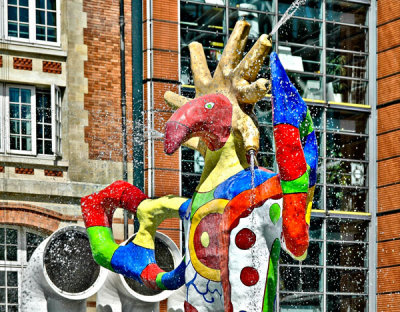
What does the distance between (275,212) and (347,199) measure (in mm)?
10742

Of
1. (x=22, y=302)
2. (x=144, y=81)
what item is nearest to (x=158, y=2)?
(x=144, y=81)

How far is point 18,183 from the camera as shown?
17031mm

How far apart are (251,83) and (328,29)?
34.9 ft

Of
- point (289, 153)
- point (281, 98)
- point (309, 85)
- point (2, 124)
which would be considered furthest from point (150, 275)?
point (309, 85)

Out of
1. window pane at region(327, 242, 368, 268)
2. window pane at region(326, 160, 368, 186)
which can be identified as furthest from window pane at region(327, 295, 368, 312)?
window pane at region(326, 160, 368, 186)

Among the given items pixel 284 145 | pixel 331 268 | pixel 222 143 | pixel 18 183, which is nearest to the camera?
pixel 284 145

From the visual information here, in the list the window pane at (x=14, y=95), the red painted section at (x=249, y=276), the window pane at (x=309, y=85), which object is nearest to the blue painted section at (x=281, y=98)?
the red painted section at (x=249, y=276)

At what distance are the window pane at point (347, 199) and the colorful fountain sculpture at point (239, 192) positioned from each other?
9838 mm

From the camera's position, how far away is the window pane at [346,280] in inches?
794

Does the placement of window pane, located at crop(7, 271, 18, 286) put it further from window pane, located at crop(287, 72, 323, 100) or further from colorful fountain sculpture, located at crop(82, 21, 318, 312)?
window pane, located at crop(287, 72, 323, 100)

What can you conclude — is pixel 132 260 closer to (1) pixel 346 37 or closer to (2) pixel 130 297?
(2) pixel 130 297

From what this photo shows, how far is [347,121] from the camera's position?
20906 millimetres

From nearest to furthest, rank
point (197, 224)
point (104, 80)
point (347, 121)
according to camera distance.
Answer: point (197, 224)
point (104, 80)
point (347, 121)

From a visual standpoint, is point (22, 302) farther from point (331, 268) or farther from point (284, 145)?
point (331, 268)
